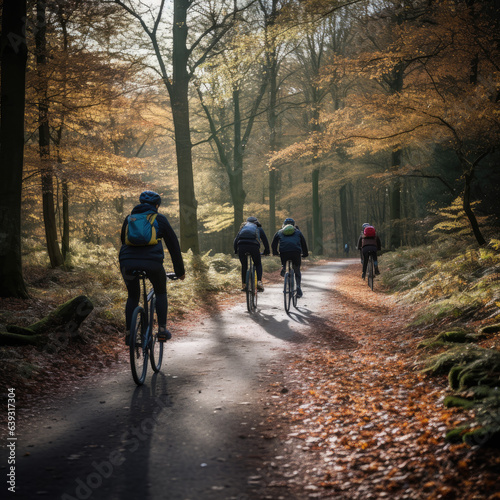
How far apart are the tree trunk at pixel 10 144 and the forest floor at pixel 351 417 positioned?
1127mm

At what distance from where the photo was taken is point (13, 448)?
3725mm

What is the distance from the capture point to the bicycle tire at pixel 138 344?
16.8 ft

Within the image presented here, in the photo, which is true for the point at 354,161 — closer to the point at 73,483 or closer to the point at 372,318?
the point at 372,318

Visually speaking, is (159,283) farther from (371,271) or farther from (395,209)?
(395,209)

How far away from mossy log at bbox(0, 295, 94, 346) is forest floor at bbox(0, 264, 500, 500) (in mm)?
211

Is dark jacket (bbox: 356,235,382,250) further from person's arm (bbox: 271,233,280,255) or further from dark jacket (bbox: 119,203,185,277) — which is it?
dark jacket (bbox: 119,203,185,277)

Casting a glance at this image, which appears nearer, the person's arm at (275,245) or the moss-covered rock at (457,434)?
the moss-covered rock at (457,434)

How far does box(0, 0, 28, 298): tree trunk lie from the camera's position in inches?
331

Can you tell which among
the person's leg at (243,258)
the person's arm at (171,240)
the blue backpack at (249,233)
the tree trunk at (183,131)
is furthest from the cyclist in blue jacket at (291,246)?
the tree trunk at (183,131)

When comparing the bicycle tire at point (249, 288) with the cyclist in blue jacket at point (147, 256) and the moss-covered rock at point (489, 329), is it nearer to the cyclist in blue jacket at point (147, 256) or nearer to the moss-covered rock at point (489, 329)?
the cyclist in blue jacket at point (147, 256)

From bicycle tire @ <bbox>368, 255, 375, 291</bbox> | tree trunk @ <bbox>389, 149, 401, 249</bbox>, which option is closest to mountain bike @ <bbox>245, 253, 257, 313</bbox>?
bicycle tire @ <bbox>368, 255, 375, 291</bbox>

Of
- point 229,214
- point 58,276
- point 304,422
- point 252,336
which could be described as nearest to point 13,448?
point 304,422

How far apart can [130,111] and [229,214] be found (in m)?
10.9

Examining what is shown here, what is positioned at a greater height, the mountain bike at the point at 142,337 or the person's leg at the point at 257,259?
the person's leg at the point at 257,259
